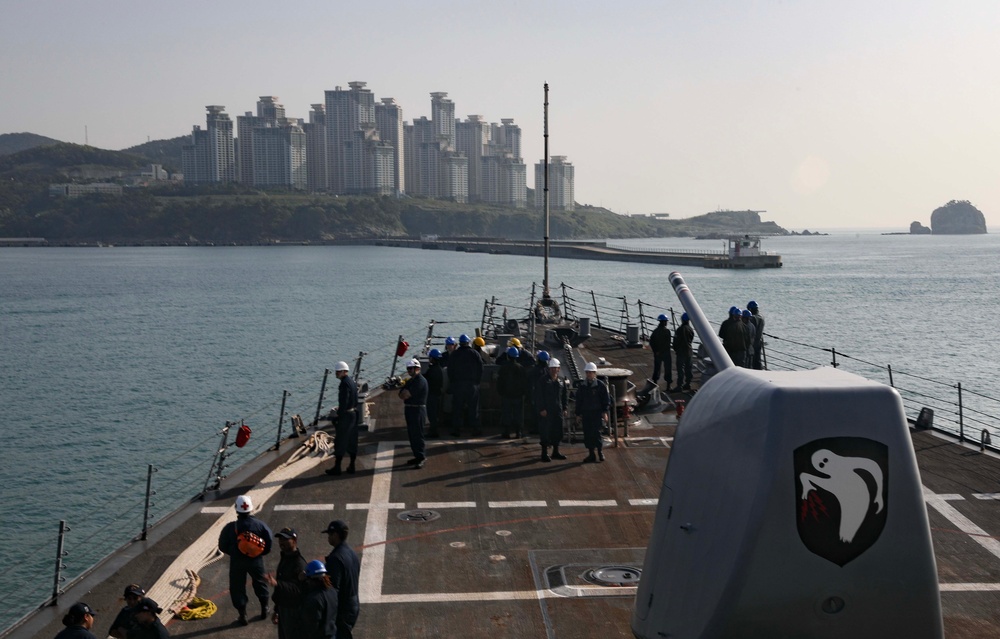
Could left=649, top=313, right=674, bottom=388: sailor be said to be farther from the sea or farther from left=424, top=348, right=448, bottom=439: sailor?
the sea

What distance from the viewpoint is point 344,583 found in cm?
782

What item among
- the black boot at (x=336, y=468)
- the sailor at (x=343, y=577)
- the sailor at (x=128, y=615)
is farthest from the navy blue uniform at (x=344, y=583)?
the black boot at (x=336, y=468)

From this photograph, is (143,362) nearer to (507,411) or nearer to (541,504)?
(507,411)

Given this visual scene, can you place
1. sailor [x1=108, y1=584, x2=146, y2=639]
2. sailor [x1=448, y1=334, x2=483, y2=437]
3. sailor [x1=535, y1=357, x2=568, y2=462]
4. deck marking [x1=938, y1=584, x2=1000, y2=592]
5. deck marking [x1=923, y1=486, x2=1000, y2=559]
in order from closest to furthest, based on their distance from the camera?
1. sailor [x1=108, y1=584, x2=146, y2=639]
2. deck marking [x1=938, y1=584, x2=1000, y2=592]
3. deck marking [x1=923, y1=486, x2=1000, y2=559]
4. sailor [x1=535, y1=357, x2=568, y2=462]
5. sailor [x1=448, y1=334, x2=483, y2=437]

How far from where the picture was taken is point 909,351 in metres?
56.6

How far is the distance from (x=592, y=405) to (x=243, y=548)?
257 inches

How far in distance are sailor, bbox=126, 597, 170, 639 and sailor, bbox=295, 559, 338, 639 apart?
105cm

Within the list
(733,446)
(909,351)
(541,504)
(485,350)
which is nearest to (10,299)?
(909,351)

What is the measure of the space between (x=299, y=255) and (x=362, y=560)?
18279 centimetres

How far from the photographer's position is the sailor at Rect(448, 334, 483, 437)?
1614cm

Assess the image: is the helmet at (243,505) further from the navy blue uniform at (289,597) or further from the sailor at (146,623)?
the sailor at (146,623)

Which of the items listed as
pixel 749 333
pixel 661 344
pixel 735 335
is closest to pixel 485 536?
pixel 735 335

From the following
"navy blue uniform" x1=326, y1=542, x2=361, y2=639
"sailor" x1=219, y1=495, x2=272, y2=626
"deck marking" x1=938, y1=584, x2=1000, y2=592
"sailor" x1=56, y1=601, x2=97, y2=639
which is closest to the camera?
"sailor" x1=56, y1=601, x2=97, y2=639

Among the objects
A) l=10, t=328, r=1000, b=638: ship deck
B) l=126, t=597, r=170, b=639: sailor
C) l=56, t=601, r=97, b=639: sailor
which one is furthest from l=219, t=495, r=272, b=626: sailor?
l=56, t=601, r=97, b=639: sailor
